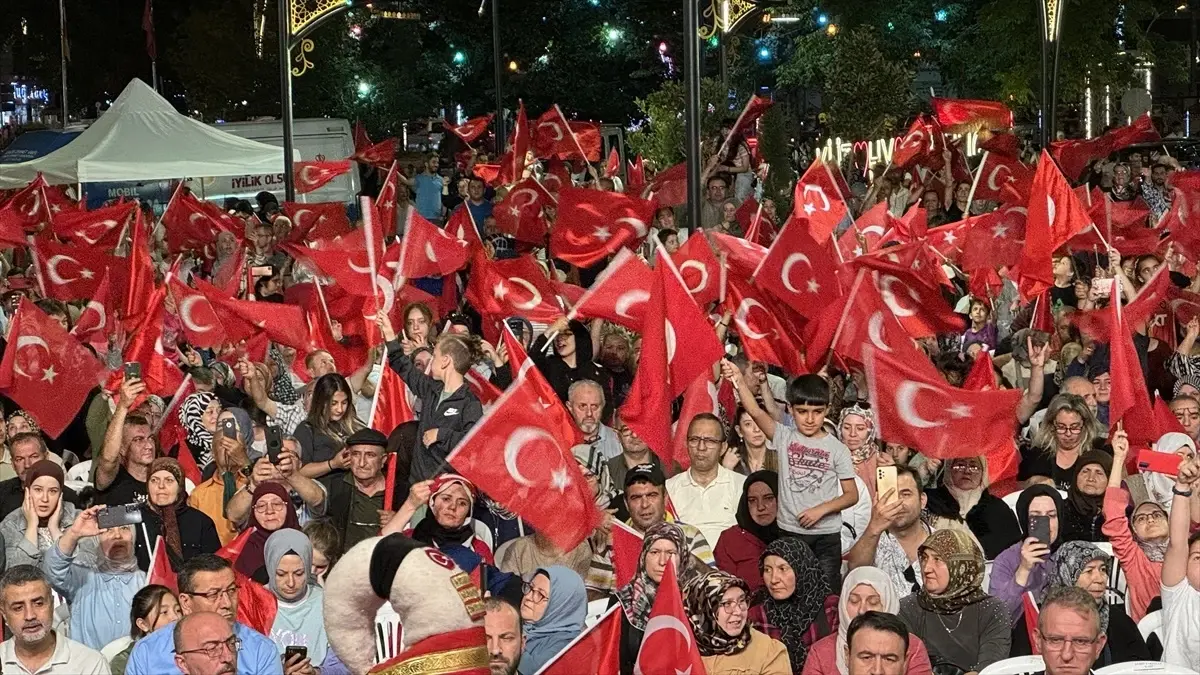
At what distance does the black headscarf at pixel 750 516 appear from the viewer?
33.7 feet

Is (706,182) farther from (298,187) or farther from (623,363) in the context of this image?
(623,363)

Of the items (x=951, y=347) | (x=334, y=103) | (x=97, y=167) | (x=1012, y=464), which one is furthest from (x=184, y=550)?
(x=334, y=103)

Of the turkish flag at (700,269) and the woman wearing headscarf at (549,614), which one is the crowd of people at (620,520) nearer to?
the woman wearing headscarf at (549,614)

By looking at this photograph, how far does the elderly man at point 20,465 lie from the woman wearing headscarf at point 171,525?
69cm

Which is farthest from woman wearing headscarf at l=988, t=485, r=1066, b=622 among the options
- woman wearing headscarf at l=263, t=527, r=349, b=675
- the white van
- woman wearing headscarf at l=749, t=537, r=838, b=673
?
Result: the white van

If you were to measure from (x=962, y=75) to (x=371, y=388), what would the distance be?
34269 millimetres

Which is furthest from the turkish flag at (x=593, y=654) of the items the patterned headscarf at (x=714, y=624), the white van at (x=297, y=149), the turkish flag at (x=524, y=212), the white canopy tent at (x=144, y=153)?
the white van at (x=297, y=149)

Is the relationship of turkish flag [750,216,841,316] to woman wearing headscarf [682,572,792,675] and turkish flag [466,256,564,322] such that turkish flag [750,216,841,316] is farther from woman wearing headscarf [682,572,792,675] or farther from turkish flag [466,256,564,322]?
woman wearing headscarf [682,572,792,675]

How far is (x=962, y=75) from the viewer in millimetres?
46219

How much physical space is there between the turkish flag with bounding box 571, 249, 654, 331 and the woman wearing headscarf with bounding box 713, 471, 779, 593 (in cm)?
288

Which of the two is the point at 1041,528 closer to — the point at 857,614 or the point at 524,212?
the point at 857,614

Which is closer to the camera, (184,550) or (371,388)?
(184,550)

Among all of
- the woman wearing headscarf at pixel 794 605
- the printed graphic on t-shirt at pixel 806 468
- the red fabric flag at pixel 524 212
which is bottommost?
the red fabric flag at pixel 524 212

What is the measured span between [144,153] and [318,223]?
5.39 metres
